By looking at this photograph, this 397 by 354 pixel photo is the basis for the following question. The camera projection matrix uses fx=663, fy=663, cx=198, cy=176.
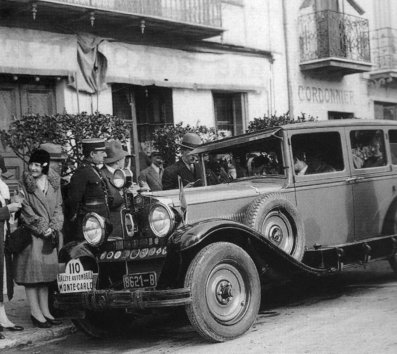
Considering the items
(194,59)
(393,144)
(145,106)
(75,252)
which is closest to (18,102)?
(145,106)

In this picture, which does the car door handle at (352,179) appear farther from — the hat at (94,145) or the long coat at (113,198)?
the hat at (94,145)

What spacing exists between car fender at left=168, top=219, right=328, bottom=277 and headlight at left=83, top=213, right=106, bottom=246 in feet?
2.39

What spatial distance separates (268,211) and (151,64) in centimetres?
781

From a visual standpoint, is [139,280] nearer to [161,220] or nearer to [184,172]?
[161,220]

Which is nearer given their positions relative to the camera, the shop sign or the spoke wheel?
the spoke wheel

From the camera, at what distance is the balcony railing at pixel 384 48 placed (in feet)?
64.1

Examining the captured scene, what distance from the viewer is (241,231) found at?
5.79 m

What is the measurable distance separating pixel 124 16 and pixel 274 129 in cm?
628

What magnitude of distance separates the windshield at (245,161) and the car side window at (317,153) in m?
0.20

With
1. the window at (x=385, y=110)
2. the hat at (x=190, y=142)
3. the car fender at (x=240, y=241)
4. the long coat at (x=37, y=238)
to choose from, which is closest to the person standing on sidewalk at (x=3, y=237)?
the long coat at (x=37, y=238)

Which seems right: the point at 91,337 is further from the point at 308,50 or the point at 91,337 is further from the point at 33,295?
the point at 308,50

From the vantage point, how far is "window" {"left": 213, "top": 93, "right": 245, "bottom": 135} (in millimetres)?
15266

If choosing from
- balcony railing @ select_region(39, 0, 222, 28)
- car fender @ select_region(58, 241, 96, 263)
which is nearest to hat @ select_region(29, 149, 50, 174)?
car fender @ select_region(58, 241, 96, 263)

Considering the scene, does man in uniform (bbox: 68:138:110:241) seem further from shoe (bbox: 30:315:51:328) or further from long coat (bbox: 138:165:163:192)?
long coat (bbox: 138:165:163:192)
